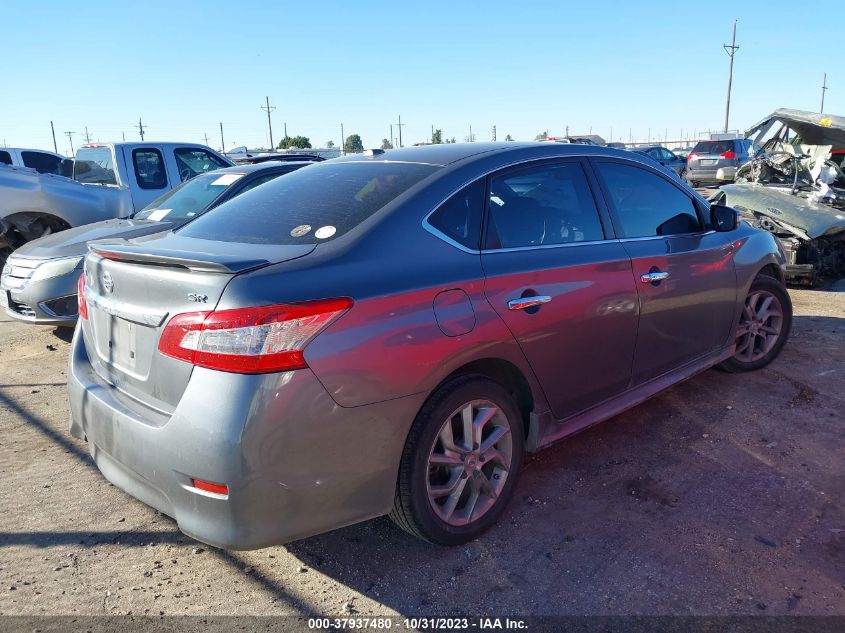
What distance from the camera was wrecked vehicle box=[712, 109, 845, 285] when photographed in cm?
771

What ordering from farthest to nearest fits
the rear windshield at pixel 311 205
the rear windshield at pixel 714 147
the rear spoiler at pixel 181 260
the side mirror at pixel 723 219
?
the rear windshield at pixel 714 147
the side mirror at pixel 723 219
the rear windshield at pixel 311 205
the rear spoiler at pixel 181 260

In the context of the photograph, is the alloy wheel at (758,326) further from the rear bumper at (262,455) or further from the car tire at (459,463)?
the rear bumper at (262,455)

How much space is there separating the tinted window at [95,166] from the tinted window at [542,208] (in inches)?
296

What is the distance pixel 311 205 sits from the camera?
310cm

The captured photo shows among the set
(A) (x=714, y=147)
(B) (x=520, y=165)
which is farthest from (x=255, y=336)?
(A) (x=714, y=147)

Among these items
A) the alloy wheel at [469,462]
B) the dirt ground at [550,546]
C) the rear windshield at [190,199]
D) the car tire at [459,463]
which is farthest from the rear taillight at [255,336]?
the rear windshield at [190,199]

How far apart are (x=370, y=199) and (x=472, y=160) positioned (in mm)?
565

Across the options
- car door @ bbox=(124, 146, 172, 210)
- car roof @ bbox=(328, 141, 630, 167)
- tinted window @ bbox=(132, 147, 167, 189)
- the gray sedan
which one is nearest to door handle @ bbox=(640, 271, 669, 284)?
car roof @ bbox=(328, 141, 630, 167)

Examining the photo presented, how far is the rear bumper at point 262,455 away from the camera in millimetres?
2268

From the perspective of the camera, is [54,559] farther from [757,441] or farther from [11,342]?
[11,342]

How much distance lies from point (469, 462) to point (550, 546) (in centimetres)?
52

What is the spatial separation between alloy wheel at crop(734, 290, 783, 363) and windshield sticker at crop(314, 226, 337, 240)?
3.24m

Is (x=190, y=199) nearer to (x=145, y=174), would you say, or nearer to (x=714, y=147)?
(x=145, y=174)

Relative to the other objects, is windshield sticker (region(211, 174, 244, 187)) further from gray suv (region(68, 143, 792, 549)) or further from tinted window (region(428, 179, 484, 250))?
tinted window (region(428, 179, 484, 250))
